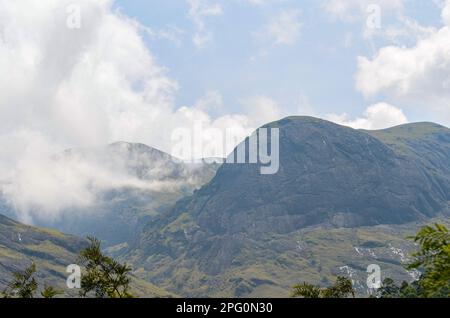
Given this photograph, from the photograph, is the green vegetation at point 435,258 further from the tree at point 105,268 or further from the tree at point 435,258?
the tree at point 105,268

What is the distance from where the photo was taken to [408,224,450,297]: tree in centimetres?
1585

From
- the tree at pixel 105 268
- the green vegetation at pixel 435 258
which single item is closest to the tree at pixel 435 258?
the green vegetation at pixel 435 258

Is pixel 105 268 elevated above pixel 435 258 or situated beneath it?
elevated above

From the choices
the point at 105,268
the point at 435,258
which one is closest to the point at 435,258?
the point at 435,258

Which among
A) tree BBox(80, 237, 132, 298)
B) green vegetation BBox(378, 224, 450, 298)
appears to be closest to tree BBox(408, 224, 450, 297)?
green vegetation BBox(378, 224, 450, 298)

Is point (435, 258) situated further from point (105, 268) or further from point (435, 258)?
point (105, 268)

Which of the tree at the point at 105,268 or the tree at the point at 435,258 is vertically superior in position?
the tree at the point at 105,268

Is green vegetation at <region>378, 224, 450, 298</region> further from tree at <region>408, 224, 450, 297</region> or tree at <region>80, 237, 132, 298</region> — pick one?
tree at <region>80, 237, 132, 298</region>

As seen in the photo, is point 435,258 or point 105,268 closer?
point 435,258

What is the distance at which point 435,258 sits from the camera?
665 inches

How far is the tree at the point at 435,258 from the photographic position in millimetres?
15852

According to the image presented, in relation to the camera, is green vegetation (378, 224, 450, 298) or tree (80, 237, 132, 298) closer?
green vegetation (378, 224, 450, 298)
